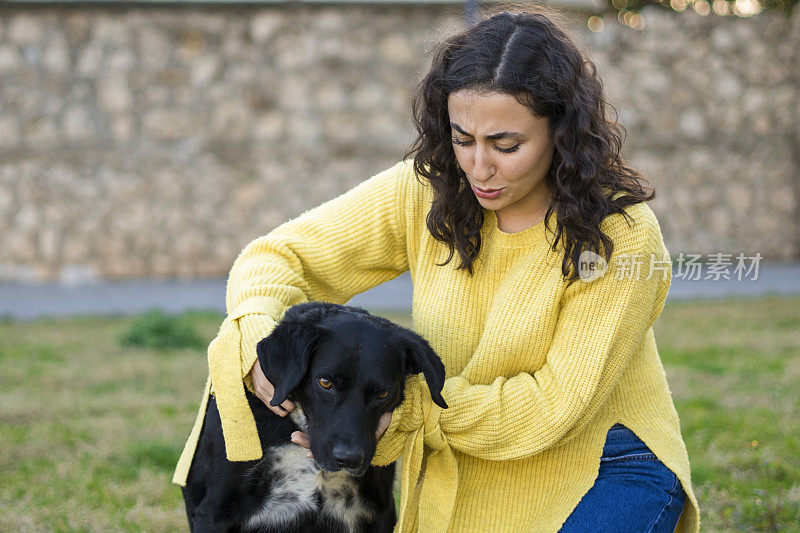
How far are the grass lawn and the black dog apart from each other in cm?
84

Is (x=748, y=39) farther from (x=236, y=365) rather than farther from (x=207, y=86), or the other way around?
(x=236, y=365)

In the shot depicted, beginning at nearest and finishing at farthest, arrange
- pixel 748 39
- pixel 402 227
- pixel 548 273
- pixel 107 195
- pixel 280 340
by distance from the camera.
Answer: pixel 280 340 < pixel 548 273 < pixel 402 227 < pixel 107 195 < pixel 748 39

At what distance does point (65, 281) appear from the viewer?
881 cm

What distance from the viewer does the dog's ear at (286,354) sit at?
252cm

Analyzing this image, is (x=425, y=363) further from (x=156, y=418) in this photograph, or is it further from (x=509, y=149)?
(x=156, y=418)

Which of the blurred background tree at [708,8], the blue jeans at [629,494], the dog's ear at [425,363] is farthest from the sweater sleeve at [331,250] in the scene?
the blurred background tree at [708,8]

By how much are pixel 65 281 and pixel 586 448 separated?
7.09m

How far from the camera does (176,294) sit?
27.5 ft

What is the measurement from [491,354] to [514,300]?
0.59 feet

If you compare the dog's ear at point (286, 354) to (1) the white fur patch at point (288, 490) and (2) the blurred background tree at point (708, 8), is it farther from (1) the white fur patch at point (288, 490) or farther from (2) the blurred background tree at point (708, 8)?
(2) the blurred background tree at point (708, 8)

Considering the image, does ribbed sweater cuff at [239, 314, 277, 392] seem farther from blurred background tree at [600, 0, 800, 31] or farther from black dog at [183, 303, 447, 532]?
blurred background tree at [600, 0, 800, 31]

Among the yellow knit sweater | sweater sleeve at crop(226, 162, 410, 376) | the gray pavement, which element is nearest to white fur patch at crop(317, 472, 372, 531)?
the yellow knit sweater

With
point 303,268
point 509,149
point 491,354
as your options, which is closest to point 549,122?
point 509,149

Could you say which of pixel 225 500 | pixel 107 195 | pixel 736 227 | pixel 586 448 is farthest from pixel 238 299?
pixel 736 227
